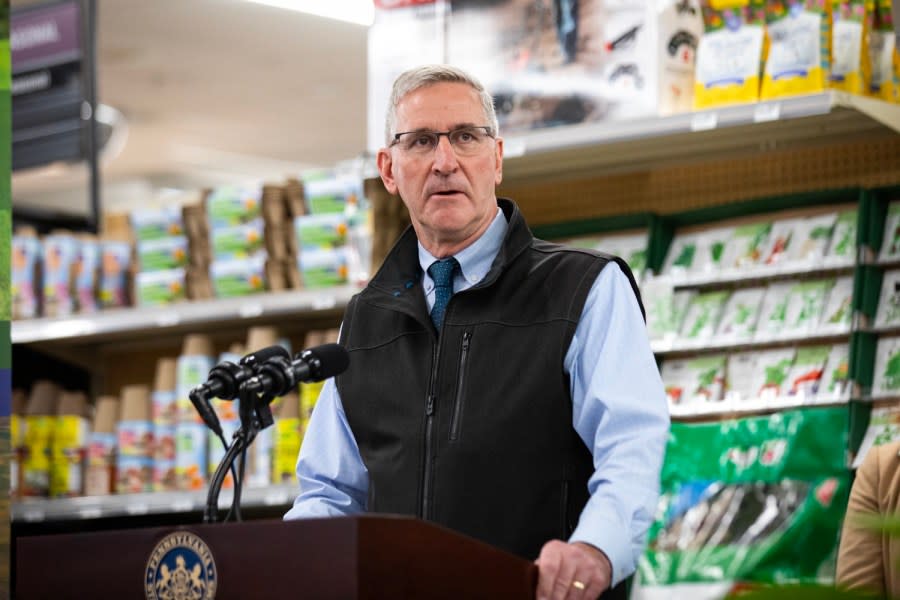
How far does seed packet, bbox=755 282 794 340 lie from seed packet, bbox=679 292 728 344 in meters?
0.13

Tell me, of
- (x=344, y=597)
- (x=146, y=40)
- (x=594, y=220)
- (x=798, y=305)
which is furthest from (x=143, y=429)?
(x=146, y=40)

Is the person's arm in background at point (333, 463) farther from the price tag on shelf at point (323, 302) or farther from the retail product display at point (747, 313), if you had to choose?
the price tag on shelf at point (323, 302)

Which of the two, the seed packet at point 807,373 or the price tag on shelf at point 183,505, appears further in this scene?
the price tag on shelf at point 183,505

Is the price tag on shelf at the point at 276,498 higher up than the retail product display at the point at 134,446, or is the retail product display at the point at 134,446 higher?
the retail product display at the point at 134,446

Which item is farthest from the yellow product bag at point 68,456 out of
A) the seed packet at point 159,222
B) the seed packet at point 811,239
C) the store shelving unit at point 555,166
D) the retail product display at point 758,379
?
the seed packet at point 811,239

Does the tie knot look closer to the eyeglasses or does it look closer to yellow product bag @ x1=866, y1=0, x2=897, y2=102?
the eyeglasses

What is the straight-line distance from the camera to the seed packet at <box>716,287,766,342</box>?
3.92m

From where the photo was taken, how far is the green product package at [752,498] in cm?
362

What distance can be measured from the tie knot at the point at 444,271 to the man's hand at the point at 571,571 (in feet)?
1.99

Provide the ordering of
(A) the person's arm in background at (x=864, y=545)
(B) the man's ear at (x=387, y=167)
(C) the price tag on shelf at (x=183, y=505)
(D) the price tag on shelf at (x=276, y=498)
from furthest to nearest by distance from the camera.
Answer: (C) the price tag on shelf at (x=183, y=505)
(D) the price tag on shelf at (x=276, y=498)
(A) the person's arm in background at (x=864, y=545)
(B) the man's ear at (x=387, y=167)

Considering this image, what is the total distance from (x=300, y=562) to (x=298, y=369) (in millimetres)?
343

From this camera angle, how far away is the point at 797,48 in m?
3.72

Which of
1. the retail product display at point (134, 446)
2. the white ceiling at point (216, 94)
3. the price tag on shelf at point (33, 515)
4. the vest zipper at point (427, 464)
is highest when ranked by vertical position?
the white ceiling at point (216, 94)

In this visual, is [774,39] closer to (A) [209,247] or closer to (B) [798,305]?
(B) [798,305]
